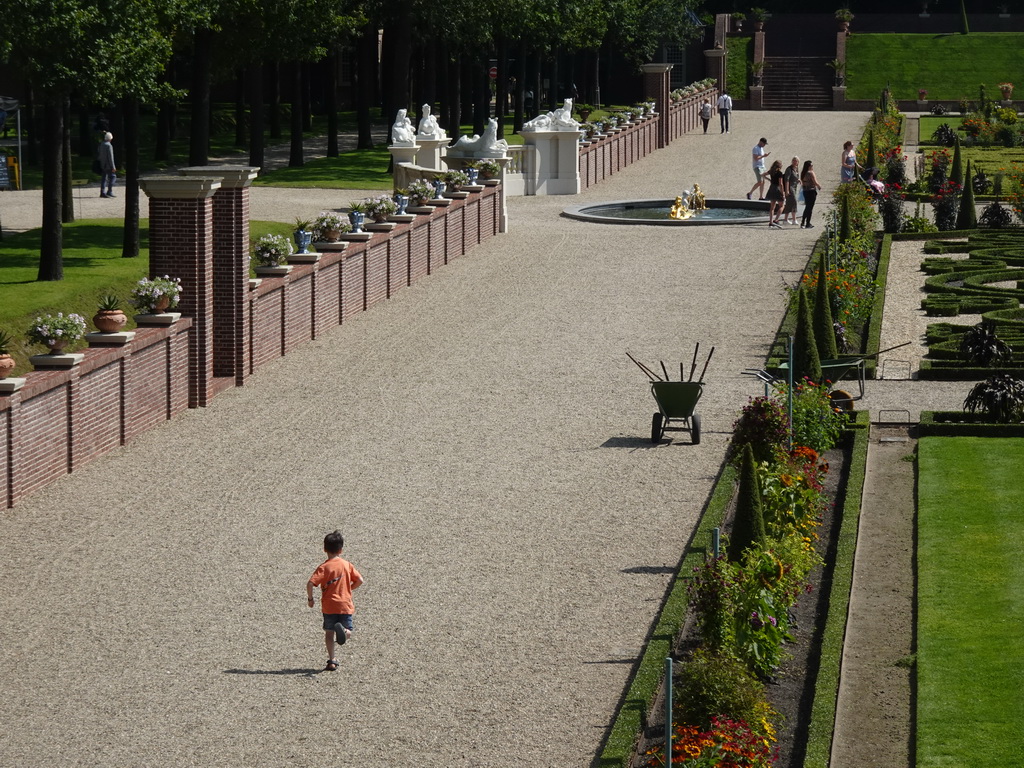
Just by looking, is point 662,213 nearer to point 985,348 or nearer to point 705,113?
point 985,348

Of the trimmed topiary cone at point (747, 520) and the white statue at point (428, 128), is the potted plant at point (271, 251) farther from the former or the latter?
the white statue at point (428, 128)

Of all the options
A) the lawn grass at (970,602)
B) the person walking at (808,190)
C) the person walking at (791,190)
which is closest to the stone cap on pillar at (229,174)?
the lawn grass at (970,602)

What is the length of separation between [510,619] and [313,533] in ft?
Answer: 10.7

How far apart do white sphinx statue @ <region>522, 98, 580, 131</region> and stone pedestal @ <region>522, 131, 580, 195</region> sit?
0.21 meters

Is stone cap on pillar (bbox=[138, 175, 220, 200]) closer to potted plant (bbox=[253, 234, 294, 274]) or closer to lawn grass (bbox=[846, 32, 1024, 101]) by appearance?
potted plant (bbox=[253, 234, 294, 274])

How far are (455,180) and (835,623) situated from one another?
2513cm

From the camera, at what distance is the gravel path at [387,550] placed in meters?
12.9

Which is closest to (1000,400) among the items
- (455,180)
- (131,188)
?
(131,188)

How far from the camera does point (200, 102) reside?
129 feet

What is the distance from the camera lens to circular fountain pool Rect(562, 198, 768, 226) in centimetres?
4181

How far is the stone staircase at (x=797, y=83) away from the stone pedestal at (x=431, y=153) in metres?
41.0

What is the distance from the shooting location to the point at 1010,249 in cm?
3741

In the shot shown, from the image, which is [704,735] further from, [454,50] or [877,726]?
[454,50]

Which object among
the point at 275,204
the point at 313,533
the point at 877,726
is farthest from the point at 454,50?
the point at 877,726
